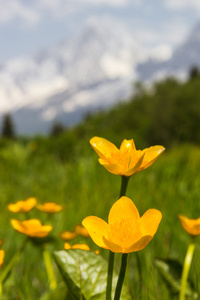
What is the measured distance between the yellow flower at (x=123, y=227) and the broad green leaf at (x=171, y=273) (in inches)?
15.1

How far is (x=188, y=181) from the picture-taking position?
2.87 metres

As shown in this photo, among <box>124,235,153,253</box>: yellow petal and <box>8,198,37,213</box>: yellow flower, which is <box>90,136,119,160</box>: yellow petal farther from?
<box>8,198,37,213</box>: yellow flower

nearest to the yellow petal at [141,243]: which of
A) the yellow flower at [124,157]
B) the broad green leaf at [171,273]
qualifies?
the yellow flower at [124,157]

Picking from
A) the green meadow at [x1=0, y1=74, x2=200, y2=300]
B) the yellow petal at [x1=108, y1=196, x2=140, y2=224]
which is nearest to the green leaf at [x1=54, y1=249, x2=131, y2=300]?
the green meadow at [x1=0, y1=74, x2=200, y2=300]

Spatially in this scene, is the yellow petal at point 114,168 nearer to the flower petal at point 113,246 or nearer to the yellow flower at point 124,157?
the yellow flower at point 124,157

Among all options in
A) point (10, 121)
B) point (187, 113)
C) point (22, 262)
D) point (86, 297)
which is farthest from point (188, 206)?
point (10, 121)

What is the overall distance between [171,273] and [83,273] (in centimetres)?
28

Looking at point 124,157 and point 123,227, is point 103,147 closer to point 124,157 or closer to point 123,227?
point 124,157

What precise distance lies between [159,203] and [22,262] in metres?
1.02

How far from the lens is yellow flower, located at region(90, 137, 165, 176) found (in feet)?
1.88

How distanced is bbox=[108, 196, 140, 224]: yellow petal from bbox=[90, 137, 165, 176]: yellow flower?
0.05 meters

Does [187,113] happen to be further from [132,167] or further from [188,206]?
[132,167]

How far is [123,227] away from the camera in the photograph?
22.6 inches

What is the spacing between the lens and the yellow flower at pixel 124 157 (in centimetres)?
57
